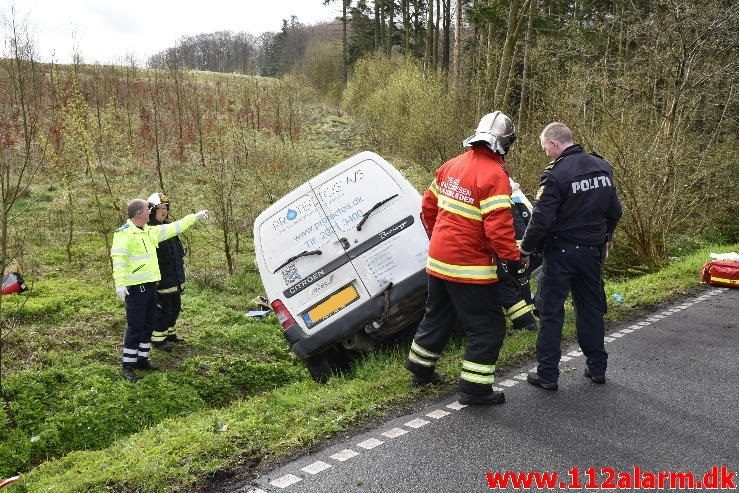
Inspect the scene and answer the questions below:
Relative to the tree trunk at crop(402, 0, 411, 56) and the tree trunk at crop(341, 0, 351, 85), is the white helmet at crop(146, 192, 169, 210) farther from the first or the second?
the tree trunk at crop(341, 0, 351, 85)

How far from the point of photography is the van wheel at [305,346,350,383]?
570cm

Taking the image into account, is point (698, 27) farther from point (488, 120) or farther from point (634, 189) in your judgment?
point (488, 120)

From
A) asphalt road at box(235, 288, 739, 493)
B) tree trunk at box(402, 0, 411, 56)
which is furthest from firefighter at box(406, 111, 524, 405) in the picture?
tree trunk at box(402, 0, 411, 56)

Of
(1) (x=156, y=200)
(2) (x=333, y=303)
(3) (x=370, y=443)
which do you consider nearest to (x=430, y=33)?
(1) (x=156, y=200)

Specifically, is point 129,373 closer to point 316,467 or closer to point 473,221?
point 316,467

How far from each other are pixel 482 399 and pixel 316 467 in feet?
4.59

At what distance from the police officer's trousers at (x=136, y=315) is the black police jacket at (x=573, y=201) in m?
4.21

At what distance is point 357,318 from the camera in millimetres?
5355

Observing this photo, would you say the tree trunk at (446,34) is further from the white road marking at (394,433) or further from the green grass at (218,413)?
the white road marking at (394,433)

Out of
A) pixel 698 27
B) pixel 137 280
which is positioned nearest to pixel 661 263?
pixel 698 27

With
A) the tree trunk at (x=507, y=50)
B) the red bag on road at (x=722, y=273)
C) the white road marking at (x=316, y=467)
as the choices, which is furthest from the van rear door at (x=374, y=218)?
the tree trunk at (x=507, y=50)

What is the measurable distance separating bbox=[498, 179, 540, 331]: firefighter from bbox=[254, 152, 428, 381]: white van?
0.88 m

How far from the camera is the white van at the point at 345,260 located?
5391 millimetres

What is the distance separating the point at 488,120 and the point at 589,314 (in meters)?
1.75
